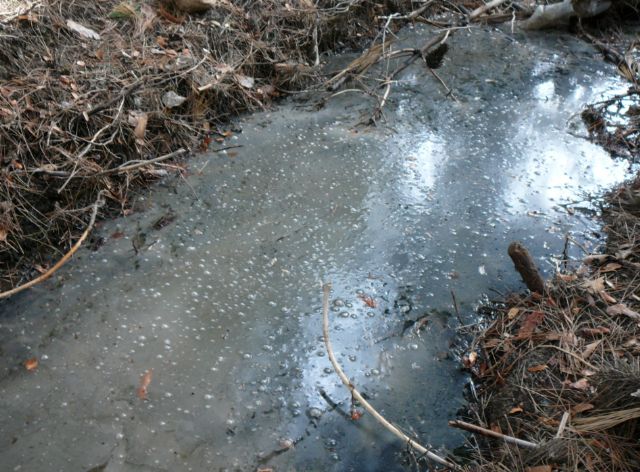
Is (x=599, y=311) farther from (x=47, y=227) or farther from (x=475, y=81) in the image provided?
(x=47, y=227)

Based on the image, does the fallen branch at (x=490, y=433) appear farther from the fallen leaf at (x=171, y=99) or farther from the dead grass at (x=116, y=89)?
the fallen leaf at (x=171, y=99)

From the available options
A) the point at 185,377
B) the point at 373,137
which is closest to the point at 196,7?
the point at 373,137

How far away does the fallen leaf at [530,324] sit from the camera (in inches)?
99.7

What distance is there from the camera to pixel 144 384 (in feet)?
7.61

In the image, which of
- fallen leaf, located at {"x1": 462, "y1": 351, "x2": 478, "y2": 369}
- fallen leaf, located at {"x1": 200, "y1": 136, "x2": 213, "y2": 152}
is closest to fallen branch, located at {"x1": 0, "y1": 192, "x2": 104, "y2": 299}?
fallen leaf, located at {"x1": 200, "y1": 136, "x2": 213, "y2": 152}

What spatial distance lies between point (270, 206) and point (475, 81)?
2.03 m

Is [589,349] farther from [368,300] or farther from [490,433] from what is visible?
[368,300]

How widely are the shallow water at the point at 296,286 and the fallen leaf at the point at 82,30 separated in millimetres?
1103

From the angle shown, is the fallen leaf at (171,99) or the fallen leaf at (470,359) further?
the fallen leaf at (171,99)

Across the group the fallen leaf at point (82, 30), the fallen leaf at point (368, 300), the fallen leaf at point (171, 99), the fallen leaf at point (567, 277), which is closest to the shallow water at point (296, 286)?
the fallen leaf at point (368, 300)

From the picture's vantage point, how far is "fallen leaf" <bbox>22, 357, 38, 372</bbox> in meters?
2.36

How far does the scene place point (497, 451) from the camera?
2.14 m

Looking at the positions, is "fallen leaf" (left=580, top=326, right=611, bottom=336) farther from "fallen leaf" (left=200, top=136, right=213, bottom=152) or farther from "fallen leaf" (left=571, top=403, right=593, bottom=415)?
"fallen leaf" (left=200, top=136, right=213, bottom=152)

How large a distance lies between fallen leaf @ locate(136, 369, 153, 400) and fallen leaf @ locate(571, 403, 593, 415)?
171cm
